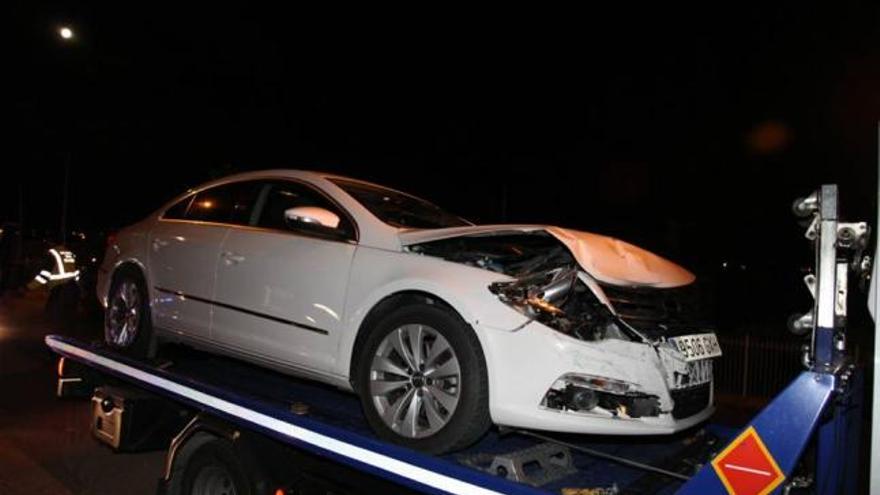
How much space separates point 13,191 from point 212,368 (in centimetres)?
4449

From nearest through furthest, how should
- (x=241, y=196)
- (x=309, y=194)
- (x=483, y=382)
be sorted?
(x=483, y=382), (x=309, y=194), (x=241, y=196)

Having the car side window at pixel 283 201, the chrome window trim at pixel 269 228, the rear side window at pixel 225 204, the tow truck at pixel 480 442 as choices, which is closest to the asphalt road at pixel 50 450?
the tow truck at pixel 480 442

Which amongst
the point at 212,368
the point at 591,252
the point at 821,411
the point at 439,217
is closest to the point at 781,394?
the point at 821,411

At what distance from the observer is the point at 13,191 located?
4278cm

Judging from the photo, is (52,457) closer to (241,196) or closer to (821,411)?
(241,196)

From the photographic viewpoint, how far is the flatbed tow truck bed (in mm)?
3049

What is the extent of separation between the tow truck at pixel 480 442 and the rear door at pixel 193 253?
1.18ft

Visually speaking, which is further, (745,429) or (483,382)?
(483,382)

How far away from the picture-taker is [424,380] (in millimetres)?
3352

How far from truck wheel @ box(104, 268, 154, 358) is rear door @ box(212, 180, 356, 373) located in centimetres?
89

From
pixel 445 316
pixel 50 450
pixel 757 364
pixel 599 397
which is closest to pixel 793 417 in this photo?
pixel 599 397

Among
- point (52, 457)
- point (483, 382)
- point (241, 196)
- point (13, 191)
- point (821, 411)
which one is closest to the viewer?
point (821, 411)

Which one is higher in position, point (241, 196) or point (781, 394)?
point (241, 196)

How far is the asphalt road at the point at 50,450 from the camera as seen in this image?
5962 millimetres
